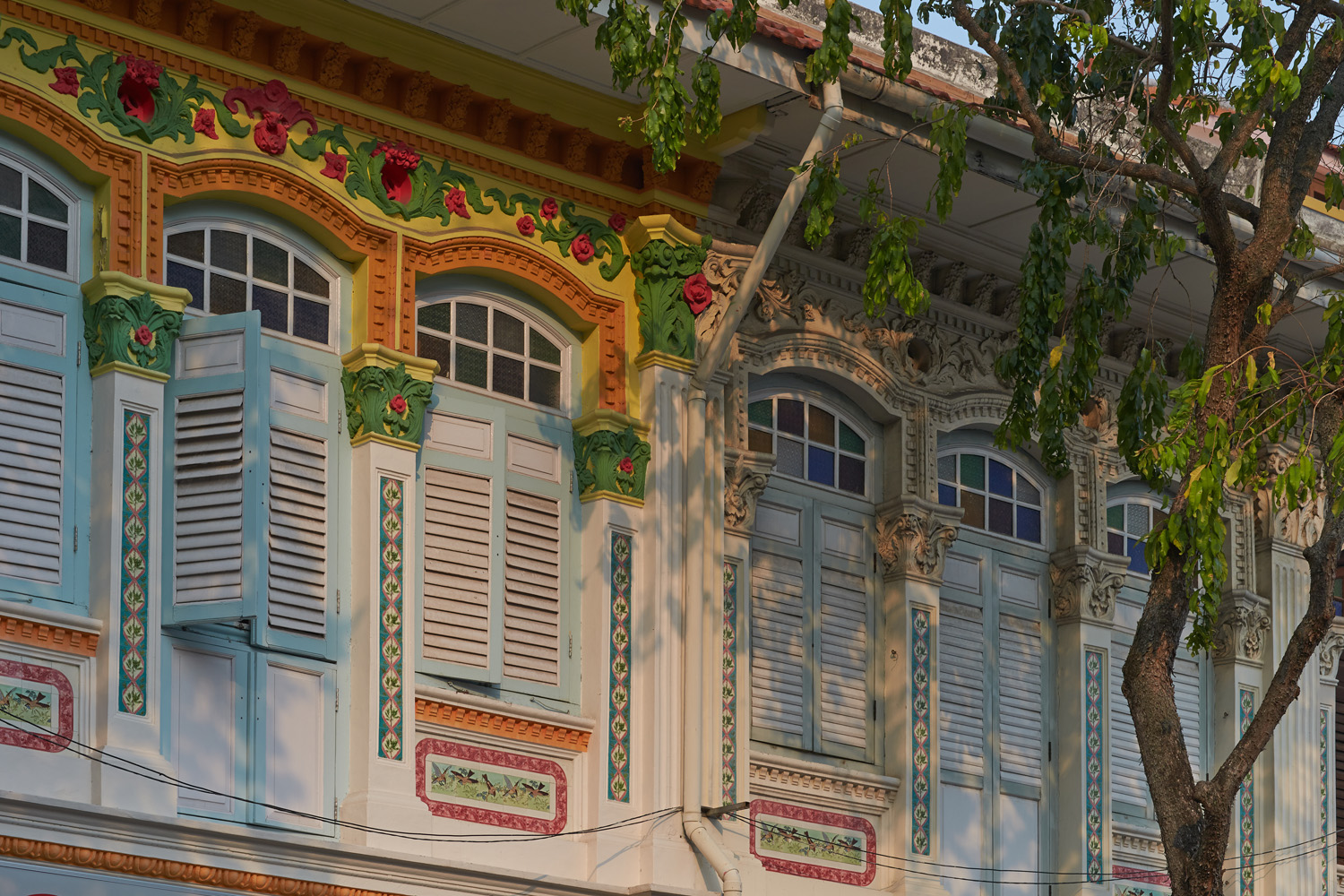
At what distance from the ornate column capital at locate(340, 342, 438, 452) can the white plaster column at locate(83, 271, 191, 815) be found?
1.01 metres

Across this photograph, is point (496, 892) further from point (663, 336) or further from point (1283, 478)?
point (1283, 478)

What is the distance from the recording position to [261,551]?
10250 mm

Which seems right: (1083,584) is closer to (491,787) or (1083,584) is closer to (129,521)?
(491,787)

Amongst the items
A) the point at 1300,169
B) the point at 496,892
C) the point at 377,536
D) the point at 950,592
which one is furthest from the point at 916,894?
the point at 1300,169

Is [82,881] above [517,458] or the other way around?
the other way around

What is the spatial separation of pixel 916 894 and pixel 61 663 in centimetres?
529

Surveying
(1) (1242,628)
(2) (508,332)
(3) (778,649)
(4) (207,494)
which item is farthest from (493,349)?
(1) (1242,628)

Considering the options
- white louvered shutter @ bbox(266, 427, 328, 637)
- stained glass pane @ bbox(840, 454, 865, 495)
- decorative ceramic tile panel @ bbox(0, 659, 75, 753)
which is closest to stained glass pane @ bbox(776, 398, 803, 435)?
stained glass pane @ bbox(840, 454, 865, 495)

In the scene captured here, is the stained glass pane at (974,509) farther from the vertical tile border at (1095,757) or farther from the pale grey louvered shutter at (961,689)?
the vertical tile border at (1095,757)

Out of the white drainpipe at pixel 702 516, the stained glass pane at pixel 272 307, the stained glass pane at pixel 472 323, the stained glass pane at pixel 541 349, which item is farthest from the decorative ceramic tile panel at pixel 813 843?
the stained glass pane at pixel 272 307

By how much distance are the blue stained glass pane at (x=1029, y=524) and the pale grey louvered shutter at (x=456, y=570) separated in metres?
4.19

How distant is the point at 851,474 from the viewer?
13.4m

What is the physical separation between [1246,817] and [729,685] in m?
4.66

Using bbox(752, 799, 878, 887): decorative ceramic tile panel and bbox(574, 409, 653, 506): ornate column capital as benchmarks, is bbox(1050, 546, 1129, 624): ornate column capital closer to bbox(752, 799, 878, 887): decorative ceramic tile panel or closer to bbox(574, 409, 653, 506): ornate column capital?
bbox(752, 799, 878, 887): decorative ceramic tile panel
